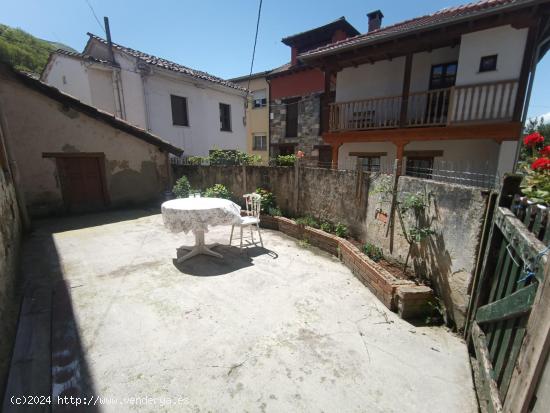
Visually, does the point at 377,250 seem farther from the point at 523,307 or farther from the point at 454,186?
the point at 523,307

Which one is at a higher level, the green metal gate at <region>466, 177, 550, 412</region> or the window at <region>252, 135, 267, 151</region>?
the window at <region>252, 135, 267, 151</region>

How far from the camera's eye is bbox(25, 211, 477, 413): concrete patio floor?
2062mm

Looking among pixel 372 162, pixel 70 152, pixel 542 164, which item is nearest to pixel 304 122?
pixel 372 162

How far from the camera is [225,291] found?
3586mm

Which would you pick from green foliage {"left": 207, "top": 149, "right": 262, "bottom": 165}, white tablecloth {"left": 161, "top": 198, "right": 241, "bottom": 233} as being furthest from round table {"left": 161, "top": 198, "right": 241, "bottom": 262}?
green foliage {"left": 207, "top": 149, "right": 262, "bottom": 165}

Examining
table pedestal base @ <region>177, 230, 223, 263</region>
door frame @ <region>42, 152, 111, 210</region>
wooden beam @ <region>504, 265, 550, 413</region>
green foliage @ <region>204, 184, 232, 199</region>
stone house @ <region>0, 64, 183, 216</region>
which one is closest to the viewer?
wooden beam @ <region>504, 265, 550, 413</region>

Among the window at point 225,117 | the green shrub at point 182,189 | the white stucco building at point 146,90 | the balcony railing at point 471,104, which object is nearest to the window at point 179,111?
the white stucco building at point 146,90

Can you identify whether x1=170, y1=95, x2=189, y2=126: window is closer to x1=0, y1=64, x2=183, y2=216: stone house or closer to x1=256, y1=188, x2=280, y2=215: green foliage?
x1=0, y1=64, x2=183, y2=216: stone house

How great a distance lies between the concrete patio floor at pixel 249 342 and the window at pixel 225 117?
10818 mm

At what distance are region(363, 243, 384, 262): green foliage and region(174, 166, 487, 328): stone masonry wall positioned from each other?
0.34ft

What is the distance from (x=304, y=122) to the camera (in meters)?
14.0

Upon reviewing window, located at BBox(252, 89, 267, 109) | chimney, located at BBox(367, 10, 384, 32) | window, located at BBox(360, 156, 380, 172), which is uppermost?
chimney, located at BBox(367, 10, 384, 32)

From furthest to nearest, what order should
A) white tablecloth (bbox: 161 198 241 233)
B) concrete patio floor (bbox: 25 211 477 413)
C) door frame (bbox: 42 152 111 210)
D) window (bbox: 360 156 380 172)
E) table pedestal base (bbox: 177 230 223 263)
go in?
window (bbox: 360 156 380 172)
door frame (bbox: 42 152 111 210)
table pedestal base (bbox: 177 230 223 263)
white tablecloth (bbox: 161 198 241 233)
concrete patio floor (bbox: 25 211 477 413)

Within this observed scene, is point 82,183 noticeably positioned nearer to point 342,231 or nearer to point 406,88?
point 342,231
